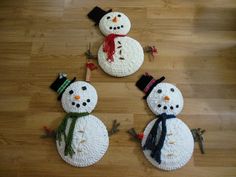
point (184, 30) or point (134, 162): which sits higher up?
point (184, 30)

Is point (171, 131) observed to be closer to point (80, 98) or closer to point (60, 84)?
point (80, 98)

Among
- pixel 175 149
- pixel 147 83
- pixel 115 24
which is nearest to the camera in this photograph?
pixel 175 149

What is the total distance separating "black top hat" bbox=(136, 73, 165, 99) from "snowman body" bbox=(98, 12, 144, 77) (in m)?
0.06

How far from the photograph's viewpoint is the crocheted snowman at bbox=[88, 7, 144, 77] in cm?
119

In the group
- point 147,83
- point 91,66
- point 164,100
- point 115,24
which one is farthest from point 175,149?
point 115,24

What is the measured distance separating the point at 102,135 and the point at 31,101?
0.37m

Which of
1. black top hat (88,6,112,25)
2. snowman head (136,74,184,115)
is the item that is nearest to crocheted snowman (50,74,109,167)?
snowman head (136,74,184,115)

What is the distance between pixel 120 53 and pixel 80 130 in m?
0.39

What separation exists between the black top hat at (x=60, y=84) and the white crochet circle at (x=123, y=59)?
16 centimetres

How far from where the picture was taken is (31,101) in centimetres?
119

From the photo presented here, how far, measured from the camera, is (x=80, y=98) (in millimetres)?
1108

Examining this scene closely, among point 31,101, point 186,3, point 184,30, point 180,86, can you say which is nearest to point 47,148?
point 31,101

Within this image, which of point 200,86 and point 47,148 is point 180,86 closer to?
point 200,86

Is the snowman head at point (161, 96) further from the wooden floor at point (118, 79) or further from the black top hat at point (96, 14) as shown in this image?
the black top hat at point (96, 14)
